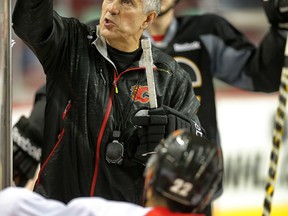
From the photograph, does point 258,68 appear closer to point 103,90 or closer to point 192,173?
point 103,90

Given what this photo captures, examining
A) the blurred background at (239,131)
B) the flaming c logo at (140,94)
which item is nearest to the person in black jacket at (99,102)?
the flaming c logo at (140,94)

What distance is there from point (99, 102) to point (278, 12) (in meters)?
0.98

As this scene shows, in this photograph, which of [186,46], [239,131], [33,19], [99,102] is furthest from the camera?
[239,131]

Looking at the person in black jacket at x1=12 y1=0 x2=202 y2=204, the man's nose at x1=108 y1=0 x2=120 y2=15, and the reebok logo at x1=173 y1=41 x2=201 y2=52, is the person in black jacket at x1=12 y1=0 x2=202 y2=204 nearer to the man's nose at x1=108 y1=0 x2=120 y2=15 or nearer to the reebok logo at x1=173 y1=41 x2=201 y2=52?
the man's nose at x1=108 y1=0 x2=120 y2=15

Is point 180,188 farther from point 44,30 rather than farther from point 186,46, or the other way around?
point 186,46

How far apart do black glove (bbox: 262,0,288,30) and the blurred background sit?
159cm

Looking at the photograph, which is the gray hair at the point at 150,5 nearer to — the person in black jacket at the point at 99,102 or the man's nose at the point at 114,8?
the person in black jacket at the point at 99,102

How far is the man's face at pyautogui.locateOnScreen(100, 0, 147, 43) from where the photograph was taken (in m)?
3.12

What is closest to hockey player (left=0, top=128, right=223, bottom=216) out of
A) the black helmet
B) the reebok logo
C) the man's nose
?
the black helmet

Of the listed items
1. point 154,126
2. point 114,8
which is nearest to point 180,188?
point 154,126

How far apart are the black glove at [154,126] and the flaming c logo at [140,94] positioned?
108 mm

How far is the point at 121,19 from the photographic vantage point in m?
3.14

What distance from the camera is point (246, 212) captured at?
5293 mm

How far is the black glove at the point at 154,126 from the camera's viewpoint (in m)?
2.98
